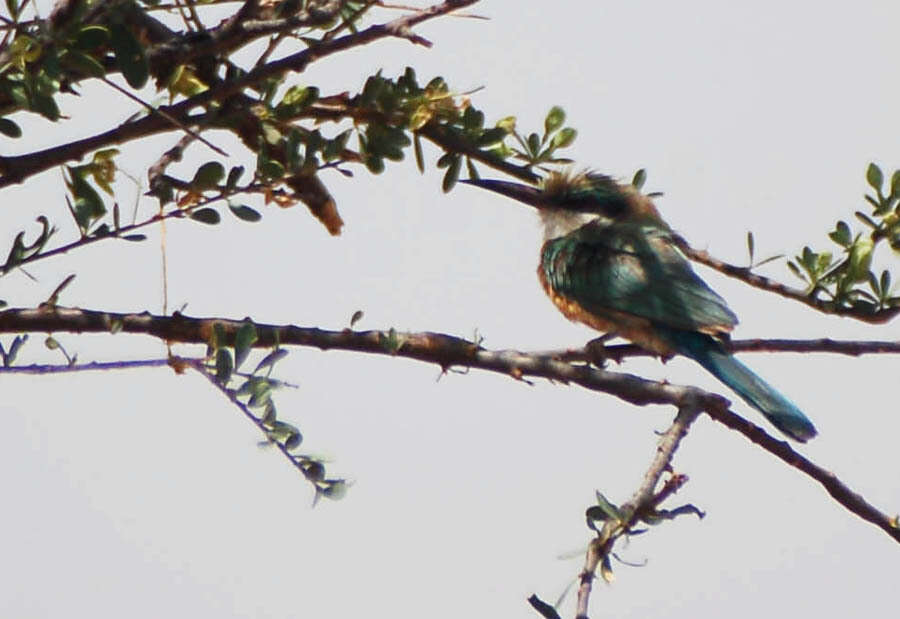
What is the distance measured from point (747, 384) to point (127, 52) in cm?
180

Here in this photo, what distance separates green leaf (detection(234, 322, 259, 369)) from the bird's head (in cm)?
253

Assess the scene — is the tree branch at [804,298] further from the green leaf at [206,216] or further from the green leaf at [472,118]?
the green leaf at [206,216]

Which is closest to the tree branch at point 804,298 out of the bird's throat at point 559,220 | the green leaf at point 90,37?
the green leaf at point 90,37

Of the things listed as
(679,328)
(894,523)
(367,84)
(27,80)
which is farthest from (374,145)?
(679,328)

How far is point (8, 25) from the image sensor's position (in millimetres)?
1478

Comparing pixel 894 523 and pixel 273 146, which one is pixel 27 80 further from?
pixel 894 523

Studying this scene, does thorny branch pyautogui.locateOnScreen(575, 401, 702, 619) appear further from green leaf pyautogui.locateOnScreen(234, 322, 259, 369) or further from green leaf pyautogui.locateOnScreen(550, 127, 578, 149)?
green leaf pyautogui.locateOnScreen(550, 127, 578, 149)

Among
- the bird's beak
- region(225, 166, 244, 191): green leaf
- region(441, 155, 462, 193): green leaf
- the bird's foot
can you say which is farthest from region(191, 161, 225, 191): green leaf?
the bird's beak

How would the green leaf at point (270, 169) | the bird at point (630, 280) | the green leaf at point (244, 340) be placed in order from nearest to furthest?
1. the green leaf at point (244, 340)
2. the green leaf at point (270, 169)
3. the bird at point (630, 280)

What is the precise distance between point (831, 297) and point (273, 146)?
0.83m

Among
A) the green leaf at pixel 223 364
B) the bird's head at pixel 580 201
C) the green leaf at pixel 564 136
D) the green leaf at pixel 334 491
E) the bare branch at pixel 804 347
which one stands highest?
the bird's head at pixel 580 201

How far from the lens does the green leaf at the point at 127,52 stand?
58.7 inches

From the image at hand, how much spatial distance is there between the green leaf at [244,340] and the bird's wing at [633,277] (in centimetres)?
182

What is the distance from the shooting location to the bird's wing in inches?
131
